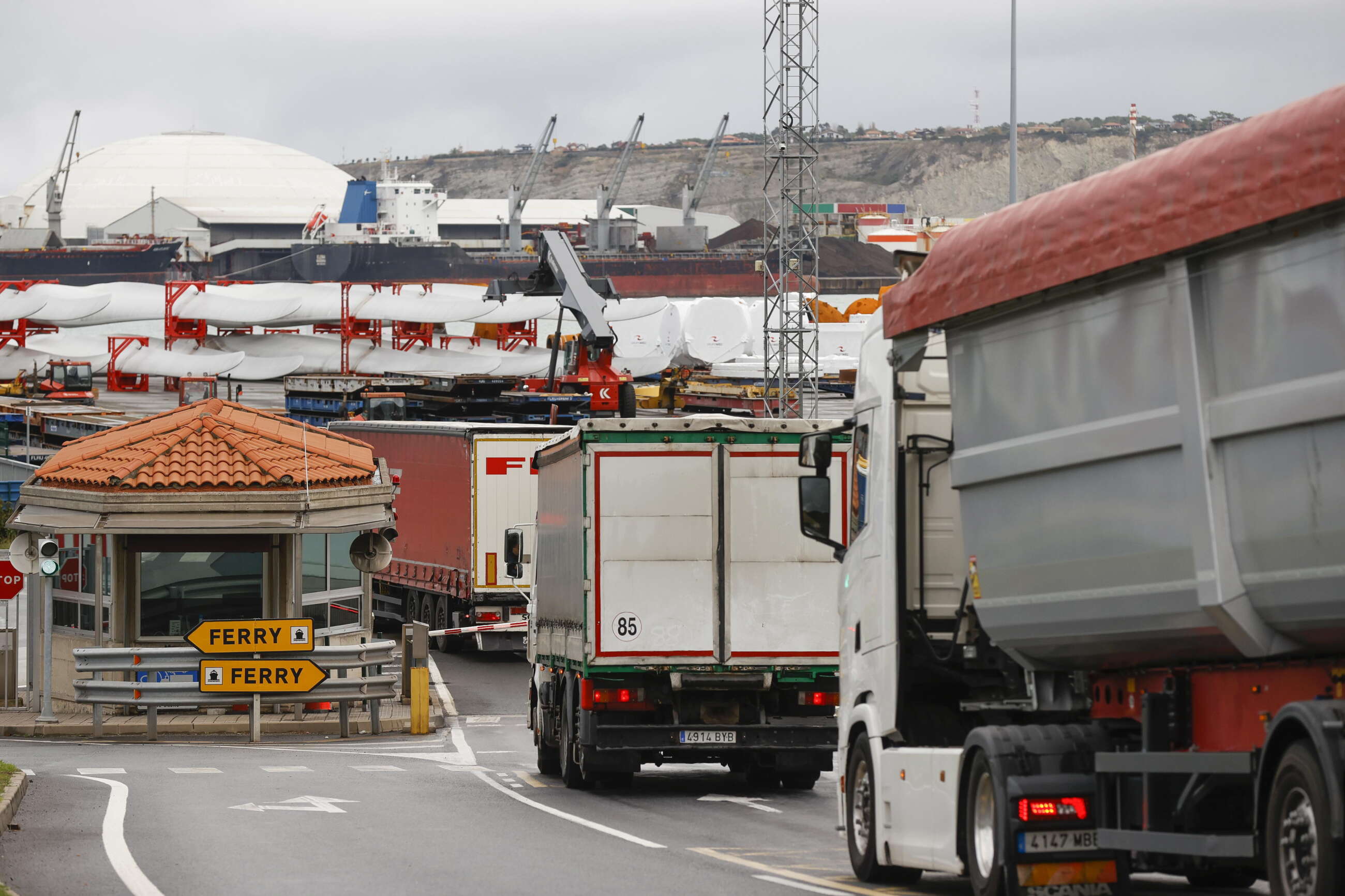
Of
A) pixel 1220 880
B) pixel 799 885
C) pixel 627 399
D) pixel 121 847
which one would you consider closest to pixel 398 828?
pixel 121 847

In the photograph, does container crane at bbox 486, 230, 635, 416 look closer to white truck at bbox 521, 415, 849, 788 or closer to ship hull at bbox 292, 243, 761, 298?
white truck at bbox 521, 415, 849, 788

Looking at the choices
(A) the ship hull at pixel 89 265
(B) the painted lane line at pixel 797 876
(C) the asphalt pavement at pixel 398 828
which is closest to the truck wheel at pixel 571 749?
(C) the asphalt pavement at pixel 398 828

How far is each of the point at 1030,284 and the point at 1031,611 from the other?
1.41 metres

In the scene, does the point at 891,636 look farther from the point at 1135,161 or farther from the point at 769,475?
the point at 769,475

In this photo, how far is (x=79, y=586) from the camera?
23000mm

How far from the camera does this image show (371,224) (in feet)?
588

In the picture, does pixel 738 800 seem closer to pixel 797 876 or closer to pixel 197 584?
pixel 797 876

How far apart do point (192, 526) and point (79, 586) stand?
2.11 m

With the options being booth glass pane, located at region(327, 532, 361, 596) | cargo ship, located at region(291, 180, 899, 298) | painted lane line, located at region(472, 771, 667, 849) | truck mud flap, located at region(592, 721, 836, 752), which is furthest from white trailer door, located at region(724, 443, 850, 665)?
cargo ship, located at region(291, 180, 899, 298)

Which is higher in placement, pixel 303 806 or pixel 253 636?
pixel 253 636

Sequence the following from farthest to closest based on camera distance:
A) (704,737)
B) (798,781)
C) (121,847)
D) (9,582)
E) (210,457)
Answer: (9,582) → (210,457) → (798,781) → (704,737) → (121,847)

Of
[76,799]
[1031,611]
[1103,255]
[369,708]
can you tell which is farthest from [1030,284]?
[369,708]

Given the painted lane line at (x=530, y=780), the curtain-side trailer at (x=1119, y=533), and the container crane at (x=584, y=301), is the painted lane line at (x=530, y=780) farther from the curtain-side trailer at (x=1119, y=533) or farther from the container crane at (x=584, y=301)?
the container crane at (x=584, y=301)

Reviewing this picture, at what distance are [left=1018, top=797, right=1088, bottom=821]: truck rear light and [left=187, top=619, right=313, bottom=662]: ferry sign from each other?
14256 mm
